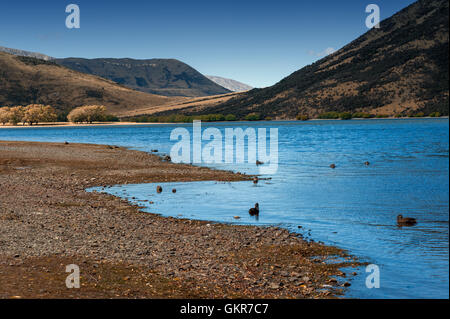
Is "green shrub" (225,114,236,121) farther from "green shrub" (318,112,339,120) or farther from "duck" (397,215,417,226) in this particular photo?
"duck" (397,215,417,226)

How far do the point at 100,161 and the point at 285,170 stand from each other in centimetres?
1437

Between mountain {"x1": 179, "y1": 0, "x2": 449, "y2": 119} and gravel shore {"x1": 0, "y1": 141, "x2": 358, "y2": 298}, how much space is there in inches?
4063

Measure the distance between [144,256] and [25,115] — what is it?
15329cm

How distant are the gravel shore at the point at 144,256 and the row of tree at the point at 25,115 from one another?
139986 millimetres

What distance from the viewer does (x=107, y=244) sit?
12.6 meters

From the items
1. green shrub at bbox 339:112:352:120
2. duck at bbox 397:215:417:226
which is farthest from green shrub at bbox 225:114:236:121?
duck at bbox 397:215:417:226

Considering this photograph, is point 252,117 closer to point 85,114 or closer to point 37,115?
point 85,114

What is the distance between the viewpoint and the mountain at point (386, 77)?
12023 centimetres

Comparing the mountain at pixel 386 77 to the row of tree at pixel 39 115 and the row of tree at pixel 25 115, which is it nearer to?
the row of tree at pixel 39 115

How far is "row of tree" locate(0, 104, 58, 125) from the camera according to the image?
147 metres

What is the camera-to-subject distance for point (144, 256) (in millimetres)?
11688

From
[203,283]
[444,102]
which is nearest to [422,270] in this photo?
[203,283]

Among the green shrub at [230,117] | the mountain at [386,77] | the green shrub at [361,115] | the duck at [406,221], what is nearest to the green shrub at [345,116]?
the green shrub at [361,115]
